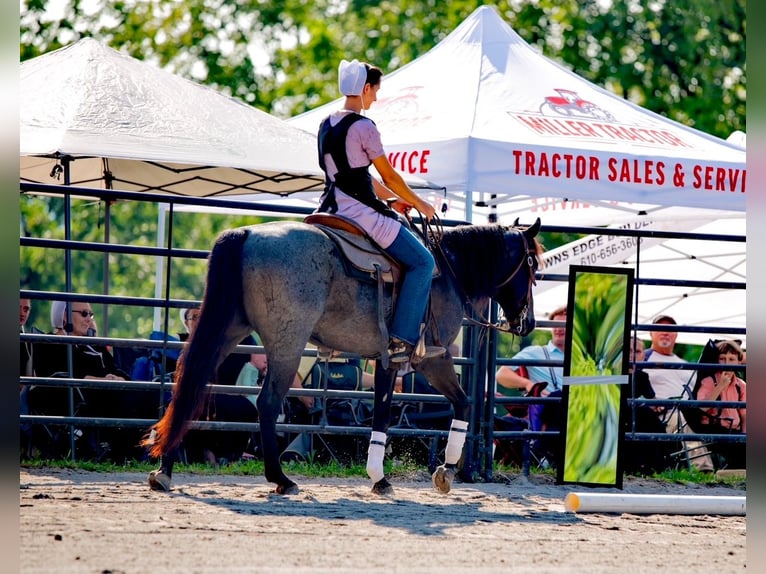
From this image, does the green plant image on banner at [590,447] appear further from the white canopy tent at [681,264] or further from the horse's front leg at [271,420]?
the white canopy tent at [681,264]

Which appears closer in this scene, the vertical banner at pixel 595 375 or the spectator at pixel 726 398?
the vertical banner at pixel 595 375

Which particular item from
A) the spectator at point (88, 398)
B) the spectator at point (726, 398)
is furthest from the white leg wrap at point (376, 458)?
the spectator at point (726, 398)

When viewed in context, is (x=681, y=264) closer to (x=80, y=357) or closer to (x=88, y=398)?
(x=80, y=357)

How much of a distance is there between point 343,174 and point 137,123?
2.85 metres

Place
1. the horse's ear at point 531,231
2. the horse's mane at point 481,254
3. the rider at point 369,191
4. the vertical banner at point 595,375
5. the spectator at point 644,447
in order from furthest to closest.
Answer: the spectator at point 644,447 < the vertical banner at point 595,375 < the horse's ear at point 531,231 < the horse's mane at point 481,254 < the rider at point 369,191

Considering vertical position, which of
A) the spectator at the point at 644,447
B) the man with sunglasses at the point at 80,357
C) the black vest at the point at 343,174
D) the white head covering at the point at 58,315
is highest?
the black vest at the point at 343,174

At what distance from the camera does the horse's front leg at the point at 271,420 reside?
7059 millimetres

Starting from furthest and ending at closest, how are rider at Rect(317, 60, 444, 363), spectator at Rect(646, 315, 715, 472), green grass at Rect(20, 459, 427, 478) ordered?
1. spectator at Rect(646, 315, 715, 472)
2. green grass at Rect(20, 459, 427, 478)
3. rider at Rect(317, 60, 444, 363)

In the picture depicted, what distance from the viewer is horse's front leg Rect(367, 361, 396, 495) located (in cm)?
755

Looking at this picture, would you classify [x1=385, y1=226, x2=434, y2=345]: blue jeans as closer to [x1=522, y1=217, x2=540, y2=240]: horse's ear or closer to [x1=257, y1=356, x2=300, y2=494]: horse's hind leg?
[x1=257, y1=356, x2=300, y2=494]: horse's hind leg

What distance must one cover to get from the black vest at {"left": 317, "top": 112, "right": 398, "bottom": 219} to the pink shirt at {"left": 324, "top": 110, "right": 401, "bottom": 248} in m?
0.03

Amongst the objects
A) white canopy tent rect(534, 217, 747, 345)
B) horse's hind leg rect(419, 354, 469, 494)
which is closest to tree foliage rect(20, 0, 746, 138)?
white canopy tent rect(534, 217, 747, 345)

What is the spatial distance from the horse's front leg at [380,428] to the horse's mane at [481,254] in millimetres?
844

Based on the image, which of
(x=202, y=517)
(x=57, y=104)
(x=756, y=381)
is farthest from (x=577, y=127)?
(x=756, y=381)
